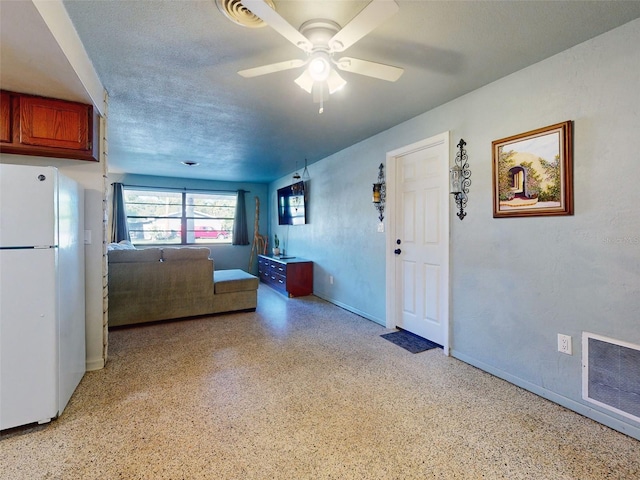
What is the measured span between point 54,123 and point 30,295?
1.26 m

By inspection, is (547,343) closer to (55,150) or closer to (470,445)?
(470,445)

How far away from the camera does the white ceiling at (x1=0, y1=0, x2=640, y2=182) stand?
157 centimetres

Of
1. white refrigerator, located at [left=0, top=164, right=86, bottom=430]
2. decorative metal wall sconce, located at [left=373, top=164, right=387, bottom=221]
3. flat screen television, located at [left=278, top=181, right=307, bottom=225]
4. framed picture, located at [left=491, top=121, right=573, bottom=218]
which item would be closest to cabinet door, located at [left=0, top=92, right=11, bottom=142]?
white refrigerator, located at [left=0, top=164, right=86, bottom=430]

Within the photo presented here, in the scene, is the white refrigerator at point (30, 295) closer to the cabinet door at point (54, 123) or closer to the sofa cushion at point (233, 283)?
the cabinet door at point (54, 123)

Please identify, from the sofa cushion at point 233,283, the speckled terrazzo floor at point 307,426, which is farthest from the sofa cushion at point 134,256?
the speckled terrazzo floor at point 307,426

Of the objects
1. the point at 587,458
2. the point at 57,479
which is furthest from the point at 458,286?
the point at 57,479

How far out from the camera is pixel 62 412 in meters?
1.91

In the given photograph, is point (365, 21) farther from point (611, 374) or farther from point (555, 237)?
point (611, 374)

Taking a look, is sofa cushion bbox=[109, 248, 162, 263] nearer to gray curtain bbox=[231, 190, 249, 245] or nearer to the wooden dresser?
the wooden dresser

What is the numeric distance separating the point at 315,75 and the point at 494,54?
48.8 inches

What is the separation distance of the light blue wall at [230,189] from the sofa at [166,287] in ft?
9.40

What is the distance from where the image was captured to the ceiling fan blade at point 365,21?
3.99 ft

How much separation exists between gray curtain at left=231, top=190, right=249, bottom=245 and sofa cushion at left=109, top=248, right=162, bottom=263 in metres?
3.31

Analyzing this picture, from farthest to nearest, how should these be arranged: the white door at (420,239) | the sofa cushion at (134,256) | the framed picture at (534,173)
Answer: the sofa cushion at (134,256) < the white door at (420,239) < the framed picture at (534,173)
